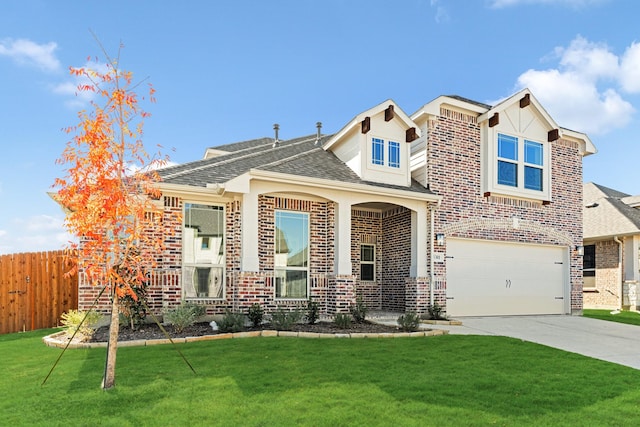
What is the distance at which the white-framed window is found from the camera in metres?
14.3

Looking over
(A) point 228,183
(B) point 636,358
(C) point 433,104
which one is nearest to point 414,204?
(C) point 433,104

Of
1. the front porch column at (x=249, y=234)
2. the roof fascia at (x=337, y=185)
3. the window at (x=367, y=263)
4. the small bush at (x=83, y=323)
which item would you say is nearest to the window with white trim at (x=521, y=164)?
the roof fascia at (x=337, y=185)

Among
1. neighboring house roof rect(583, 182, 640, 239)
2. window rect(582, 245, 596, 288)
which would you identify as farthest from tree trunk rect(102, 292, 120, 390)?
window rect(582, 245, 596, 288)

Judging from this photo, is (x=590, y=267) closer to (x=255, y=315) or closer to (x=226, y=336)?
(x=255, y=315)

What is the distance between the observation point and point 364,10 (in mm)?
12508

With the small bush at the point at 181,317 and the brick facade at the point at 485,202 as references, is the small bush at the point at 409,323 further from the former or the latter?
the small bush at the point at 181,317

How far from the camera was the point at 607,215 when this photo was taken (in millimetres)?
21047

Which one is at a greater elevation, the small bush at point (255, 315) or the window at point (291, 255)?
the window at point (291, 255)

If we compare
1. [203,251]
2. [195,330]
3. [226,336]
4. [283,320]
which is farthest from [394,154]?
[195,330]

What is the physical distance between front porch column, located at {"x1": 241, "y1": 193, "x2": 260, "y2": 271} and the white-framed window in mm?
7711

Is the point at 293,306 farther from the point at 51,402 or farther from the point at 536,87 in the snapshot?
the point at 536,87

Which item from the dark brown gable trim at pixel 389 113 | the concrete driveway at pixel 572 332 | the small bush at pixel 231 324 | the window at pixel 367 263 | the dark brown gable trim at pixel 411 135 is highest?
the dark brown gable trim at pixel 389 113

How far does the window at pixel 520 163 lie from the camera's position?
14.4m

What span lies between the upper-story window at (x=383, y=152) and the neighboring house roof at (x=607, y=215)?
1255 centimetres
